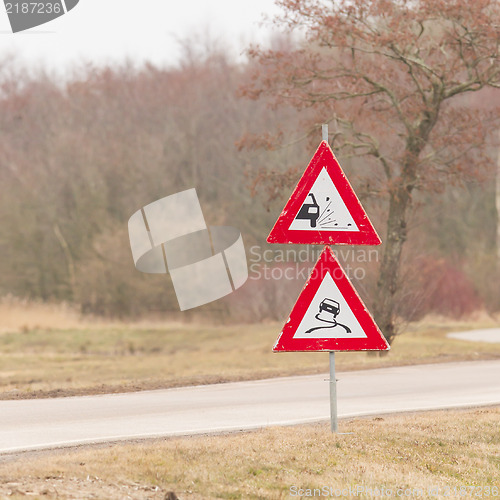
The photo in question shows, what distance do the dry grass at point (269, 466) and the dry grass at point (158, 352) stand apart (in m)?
6.23

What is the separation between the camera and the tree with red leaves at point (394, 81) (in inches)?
810

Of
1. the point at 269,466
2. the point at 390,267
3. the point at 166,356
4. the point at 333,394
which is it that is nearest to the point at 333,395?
the point at 333,394

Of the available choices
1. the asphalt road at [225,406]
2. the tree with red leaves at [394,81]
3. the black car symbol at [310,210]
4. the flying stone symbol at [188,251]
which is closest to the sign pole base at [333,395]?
the black car symbol at [310,210]

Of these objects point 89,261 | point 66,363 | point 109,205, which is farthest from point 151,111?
point 66,363

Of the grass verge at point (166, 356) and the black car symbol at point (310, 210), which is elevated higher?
the black car symbol at point (310, 210)

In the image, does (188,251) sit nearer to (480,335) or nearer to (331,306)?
(480,335)

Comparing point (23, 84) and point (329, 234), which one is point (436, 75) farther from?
point (23, 84)

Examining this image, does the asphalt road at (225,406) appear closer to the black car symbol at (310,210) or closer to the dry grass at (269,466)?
the dry grass at (269,466)

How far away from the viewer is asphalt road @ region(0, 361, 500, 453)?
9.41m

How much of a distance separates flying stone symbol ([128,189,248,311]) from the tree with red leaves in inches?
750

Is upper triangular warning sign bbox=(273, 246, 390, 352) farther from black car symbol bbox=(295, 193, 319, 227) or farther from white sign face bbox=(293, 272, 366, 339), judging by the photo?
black car symbol bbox=(295, 193, 319, 227)

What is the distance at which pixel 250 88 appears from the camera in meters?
23.7

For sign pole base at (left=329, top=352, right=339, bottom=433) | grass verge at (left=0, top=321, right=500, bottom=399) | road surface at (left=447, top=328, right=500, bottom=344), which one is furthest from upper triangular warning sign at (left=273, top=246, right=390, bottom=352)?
road surface at (left=447, top=328, right=500, bottom=344)

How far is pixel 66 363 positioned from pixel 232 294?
617 inches
